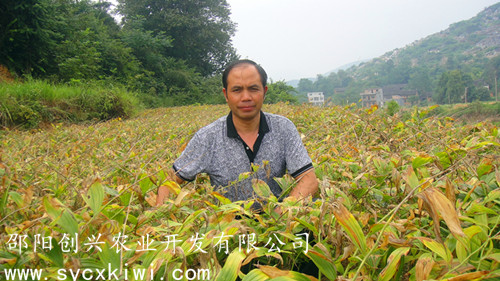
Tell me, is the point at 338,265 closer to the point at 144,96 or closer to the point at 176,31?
the point at 144,96

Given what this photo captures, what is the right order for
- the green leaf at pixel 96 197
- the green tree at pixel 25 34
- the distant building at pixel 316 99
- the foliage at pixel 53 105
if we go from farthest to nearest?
the green tree at pixel 25 34, the distant building at pixel 316 99, the foliage at pixel 53 105, the green leaf at pixel 96 197

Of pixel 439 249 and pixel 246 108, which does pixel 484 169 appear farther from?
pixel 246 108

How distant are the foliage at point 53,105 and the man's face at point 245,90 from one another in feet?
16.3

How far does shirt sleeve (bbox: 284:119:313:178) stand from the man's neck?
0.60 ft

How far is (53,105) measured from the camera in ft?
22.1

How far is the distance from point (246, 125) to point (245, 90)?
227mm

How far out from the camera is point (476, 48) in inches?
1606

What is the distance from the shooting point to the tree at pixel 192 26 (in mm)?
22141

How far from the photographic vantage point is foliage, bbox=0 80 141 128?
578 centimetres

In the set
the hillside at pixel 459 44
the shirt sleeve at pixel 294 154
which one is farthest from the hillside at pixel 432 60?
the shirt sleeve at pixel 294 154

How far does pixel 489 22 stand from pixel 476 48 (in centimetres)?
2118

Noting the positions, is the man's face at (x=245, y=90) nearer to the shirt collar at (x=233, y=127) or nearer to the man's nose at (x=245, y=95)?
the man's nose at (x=245, y=95)

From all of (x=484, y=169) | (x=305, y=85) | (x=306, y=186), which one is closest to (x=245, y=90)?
(x=306, y=186)

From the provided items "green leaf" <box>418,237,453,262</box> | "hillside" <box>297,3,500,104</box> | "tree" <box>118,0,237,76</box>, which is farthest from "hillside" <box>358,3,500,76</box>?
"green leaf" <box>418,237,453,262</box>
